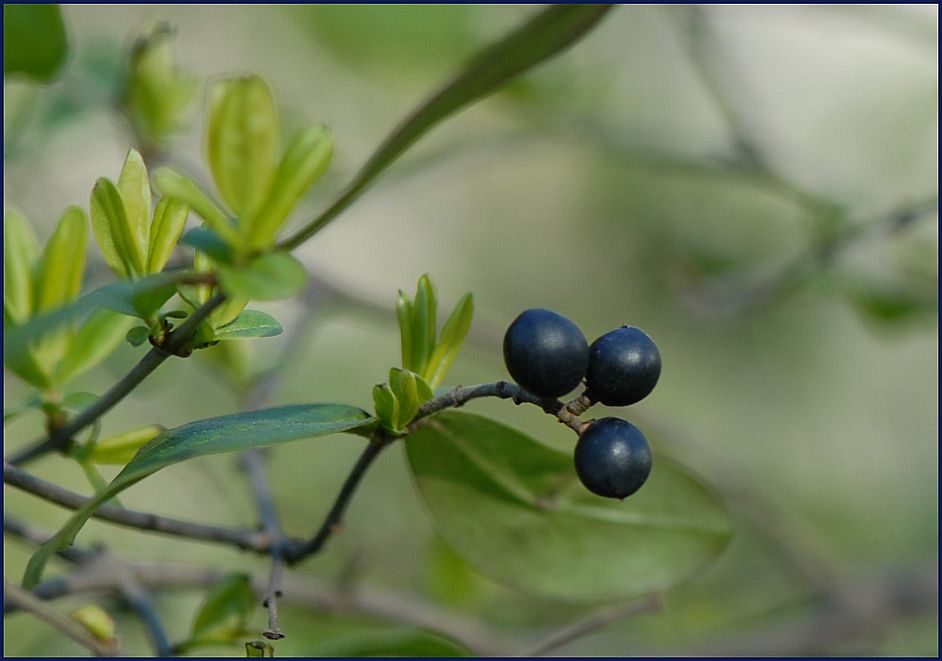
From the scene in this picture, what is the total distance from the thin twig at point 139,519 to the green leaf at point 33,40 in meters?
0.30

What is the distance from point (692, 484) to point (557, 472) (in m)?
0.09

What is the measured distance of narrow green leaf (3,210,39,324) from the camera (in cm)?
58

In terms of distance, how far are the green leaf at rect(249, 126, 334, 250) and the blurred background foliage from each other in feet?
0.98

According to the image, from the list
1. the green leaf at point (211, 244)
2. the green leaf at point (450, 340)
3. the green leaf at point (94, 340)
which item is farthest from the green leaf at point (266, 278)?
the green leaf at point (94, 340)

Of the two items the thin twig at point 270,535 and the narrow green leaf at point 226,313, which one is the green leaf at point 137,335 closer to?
the narrow green leaf at point 226,313

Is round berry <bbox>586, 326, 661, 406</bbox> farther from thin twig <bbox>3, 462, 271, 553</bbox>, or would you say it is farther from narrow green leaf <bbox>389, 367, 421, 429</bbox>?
thin twig <bbox>3, 462, 271, 553</bbox>

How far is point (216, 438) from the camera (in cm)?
44

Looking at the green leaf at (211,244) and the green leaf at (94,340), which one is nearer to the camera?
the green leaf at (211,244)

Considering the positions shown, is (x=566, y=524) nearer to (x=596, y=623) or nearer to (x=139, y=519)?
(x=596, y=623)

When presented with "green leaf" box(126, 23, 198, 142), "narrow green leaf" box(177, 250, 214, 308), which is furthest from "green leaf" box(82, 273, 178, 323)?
"green leaf" box(126, 23, 198, 142)

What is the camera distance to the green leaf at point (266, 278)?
1.26 feet

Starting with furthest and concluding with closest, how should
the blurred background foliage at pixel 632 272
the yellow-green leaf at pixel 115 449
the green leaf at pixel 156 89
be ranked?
the blurred background foliage at pixel 632 272 → the green leaf at pixel 156 89 → the yellow-green leaf at pixel 115 449

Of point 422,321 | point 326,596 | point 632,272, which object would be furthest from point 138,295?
point 632,272

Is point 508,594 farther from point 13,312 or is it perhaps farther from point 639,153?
point 13,312
